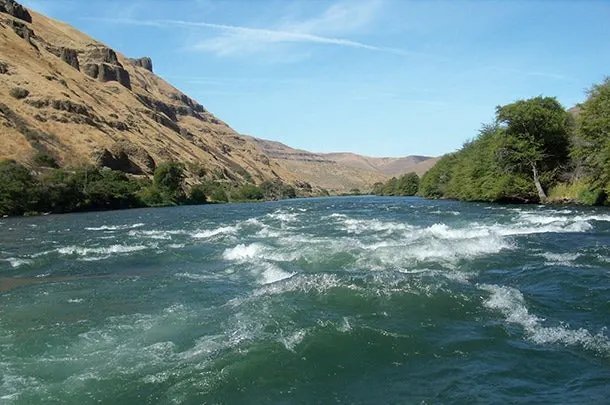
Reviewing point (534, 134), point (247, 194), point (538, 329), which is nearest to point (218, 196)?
point (247, 194)

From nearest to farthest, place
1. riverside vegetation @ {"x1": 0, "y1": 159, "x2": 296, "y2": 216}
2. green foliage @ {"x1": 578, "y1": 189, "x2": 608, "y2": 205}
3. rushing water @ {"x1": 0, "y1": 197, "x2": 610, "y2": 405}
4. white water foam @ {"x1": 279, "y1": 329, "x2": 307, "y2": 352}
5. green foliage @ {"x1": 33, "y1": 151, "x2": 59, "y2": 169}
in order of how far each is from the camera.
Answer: rushing water @ {"x1": 0, "y1": 197, "x2": 610, "y2": 405} < white water foam @ {"x1": 279, "y1": 329, "x2": 307, "y2": 352} < green foliage @ {"x1": 578, "y1": 189, "x2": 608, "y2": 205} < riverside vegetation @ {"x1": 0, "y1": 159, "x2": 296, "y2": 216} < green foliage @ {"x1": 33, "y1": 151, "x2": 59, "y2": 169}

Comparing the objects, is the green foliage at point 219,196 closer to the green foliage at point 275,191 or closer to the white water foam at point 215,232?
the green foliage at point 275,191

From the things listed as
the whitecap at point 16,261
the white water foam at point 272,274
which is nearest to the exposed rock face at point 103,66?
the whitecap at point 16,261

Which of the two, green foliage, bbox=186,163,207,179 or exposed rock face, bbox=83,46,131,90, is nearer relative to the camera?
green foliage, bbox=186,163,207,179

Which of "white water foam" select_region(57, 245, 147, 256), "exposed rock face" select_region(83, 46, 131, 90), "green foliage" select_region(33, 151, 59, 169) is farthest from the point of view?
"exposed rock face" select_region(83, 46, 131, 90)

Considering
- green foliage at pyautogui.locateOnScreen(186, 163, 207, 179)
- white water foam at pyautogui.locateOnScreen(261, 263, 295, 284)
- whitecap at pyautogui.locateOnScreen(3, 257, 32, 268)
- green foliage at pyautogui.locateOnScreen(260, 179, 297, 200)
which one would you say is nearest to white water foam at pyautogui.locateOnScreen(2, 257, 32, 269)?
whitecap at pyautogui.locateOnScreen(3, 257, 32, 268)

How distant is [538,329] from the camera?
388 inches

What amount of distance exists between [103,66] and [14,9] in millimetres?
31778

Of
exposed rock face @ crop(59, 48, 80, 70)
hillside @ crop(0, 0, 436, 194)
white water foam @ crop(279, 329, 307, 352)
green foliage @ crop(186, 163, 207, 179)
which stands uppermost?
exposed rock face @ crop(59, 48, 80, 70)

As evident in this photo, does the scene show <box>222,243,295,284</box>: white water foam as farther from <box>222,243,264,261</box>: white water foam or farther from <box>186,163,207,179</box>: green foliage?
<box>186,163,207,179</box>: green foliage

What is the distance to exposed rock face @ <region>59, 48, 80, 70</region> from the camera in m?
163

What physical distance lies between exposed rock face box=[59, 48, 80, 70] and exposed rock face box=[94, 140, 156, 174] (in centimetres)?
6315

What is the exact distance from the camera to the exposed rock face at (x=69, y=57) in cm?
16262

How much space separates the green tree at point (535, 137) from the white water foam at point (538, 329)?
46418 millimetres
